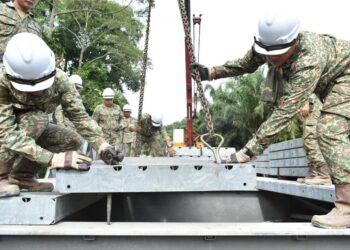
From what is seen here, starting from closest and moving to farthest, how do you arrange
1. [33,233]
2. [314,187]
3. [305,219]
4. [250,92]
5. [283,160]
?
[33,233], [314,187], [305,219], [283,160], [250,92]

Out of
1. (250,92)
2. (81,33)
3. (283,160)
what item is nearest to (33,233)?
(283,160)

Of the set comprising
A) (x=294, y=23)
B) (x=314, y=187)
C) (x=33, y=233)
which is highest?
(x=294, y=23)

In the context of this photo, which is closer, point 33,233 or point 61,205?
point 33,233

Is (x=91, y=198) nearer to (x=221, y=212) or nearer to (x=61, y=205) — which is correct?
(x=61, y=205)

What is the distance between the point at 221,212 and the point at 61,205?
48.3 inches

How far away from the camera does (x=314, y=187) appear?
276 centimetres

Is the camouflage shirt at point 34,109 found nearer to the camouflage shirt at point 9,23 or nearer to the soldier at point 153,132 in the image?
the camouflage shirt at point 9,23

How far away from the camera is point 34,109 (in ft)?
9.48

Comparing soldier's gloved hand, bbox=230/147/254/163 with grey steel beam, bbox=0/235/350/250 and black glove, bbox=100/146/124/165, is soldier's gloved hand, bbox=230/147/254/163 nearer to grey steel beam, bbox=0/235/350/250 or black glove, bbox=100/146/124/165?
grey steel beam, bbox=0/235/350/250

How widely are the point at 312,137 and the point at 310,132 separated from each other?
0.21 ft

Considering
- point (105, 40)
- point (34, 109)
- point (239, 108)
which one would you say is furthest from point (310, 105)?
point (239, 108)

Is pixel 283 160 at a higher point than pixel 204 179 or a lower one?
higher

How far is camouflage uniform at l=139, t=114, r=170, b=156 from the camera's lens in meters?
9.06

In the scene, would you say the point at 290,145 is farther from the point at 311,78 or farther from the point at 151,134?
the point at 151,134
